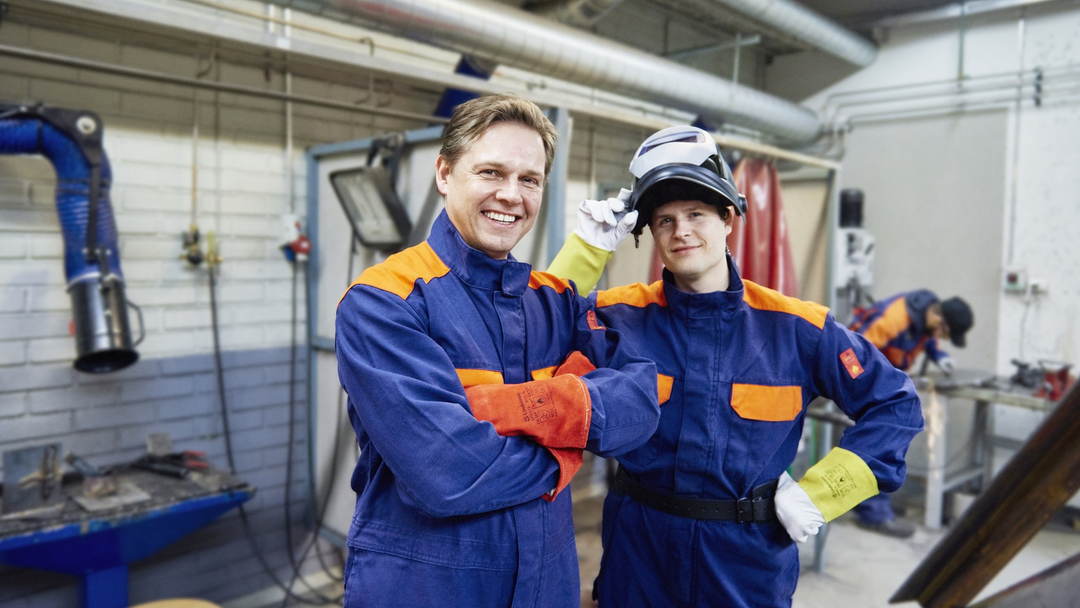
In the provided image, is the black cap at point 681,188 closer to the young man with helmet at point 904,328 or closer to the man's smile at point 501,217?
the man's smile at point 501,217

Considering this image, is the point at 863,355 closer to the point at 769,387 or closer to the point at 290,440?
the point at 769,387

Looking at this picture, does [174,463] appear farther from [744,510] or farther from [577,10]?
[577,10]

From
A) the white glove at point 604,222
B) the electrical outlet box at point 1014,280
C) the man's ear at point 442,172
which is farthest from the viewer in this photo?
the electrical outlet box at point 1014,280

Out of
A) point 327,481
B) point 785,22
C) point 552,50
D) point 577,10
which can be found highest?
point 785,22

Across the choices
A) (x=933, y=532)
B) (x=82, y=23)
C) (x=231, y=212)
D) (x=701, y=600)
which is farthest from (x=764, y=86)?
(x=701, y=600)

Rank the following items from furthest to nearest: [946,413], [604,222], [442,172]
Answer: [946,413]
[604,222]
[442,172]

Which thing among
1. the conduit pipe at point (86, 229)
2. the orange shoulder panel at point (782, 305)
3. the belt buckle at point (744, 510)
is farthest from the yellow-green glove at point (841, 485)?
the conduit pipe at point (86, 229)

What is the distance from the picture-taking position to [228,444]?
9.48 feet

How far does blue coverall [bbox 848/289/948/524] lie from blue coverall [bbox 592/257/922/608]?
2782 millimetres

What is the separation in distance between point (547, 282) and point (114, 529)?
65.1 inches

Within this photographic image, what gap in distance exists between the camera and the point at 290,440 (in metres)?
3.06

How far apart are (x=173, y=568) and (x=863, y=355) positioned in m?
2.64

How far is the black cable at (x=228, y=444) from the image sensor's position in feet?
9.22

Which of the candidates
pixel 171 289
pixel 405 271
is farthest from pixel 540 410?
pixel 171 289
